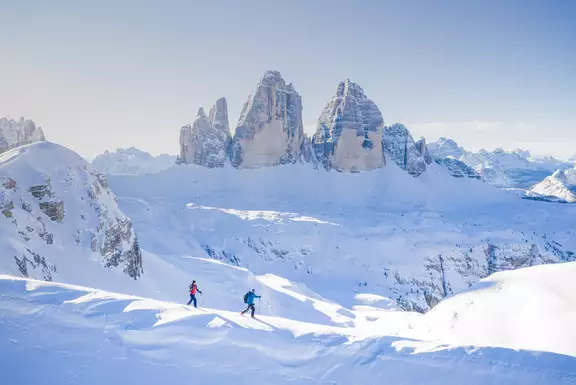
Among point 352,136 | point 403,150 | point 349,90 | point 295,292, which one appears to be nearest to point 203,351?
point 295,292

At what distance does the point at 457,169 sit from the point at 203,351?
107m

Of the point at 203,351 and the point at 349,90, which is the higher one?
the point at 349,90

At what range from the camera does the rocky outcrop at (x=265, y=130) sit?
90.7 meters

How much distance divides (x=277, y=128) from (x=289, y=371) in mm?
85235

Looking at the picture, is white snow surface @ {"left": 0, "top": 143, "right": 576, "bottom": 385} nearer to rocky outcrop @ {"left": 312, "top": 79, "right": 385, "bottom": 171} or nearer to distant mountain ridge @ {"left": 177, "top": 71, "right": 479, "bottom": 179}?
distant mountain ridge @ {"left": 177, "top": 71, "right": 479, "bottom": 179}

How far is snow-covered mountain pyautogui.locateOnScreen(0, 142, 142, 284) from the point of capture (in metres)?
20.2

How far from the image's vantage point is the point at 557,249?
58562 mm

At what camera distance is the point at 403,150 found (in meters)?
100

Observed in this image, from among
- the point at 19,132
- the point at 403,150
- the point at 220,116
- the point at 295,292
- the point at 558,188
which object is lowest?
the point at 295,292

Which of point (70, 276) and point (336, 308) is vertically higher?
point (70, 276)

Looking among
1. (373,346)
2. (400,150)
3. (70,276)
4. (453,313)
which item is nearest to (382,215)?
(400,150)

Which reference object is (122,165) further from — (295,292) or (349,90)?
(295,292)

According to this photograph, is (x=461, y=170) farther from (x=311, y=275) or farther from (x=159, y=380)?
(x=159, y=380)

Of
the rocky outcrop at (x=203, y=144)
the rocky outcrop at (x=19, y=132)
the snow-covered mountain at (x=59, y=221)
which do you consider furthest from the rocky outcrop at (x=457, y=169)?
the rocky outcrop at (x=19, y=132)
